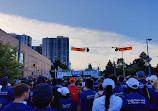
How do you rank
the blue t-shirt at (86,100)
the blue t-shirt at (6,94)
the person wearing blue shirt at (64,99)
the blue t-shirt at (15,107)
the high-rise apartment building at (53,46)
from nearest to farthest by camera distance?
the blue t-shirt at (15,107)
the blue t-shirt at (86,100)
the person wearing blue shirt at (64,99)
the blue t-shirt at (6,94)
the high-rise apartment building at (53,46)

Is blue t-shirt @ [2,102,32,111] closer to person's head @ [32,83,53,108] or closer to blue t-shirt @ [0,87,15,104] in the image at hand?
person's head @ [32,83,53,108]

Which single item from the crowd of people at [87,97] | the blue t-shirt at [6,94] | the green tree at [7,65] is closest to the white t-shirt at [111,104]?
the crowd of people at [87,97]

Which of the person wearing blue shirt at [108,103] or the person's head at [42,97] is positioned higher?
the person's head at [42,97]

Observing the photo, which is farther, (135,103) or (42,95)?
(135,103)

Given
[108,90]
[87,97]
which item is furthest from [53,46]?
[108,90]

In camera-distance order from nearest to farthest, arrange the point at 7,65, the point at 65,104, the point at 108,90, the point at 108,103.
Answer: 1. the point at 108,103
2. the point at 108,90
3. the point at 65,104
4. the point at 7,65

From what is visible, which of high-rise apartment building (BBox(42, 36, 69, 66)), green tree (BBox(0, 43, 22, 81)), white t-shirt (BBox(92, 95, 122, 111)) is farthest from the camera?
high-rise apartment building (BBox(42, 36, 69, 66))

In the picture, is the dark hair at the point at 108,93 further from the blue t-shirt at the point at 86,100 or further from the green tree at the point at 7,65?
the green tree at the point at 7,65

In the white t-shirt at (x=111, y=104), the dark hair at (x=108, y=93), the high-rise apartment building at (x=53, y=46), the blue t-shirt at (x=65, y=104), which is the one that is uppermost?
the high-rise apartment building at (x=53, y=46)

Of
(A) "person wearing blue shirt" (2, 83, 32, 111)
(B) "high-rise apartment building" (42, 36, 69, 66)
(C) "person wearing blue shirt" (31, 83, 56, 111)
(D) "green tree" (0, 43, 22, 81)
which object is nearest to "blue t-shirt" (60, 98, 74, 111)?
(A) "person wearing blue shirt" (2, 83, 32, 111)

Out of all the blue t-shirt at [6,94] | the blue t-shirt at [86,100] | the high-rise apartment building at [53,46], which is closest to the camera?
the blue t-shirt at [86,100]

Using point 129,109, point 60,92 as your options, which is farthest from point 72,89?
point 129,109

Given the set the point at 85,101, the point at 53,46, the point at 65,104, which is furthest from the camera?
the point at 53,46

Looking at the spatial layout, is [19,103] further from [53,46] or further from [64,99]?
[53,46]
